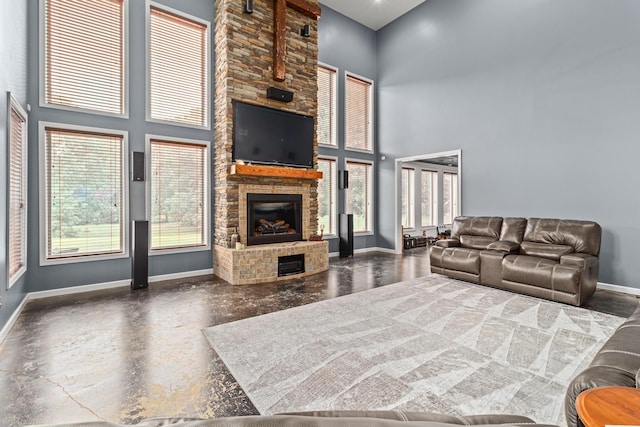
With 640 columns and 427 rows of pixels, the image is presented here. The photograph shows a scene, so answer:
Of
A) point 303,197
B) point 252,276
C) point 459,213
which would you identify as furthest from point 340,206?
point 252,276

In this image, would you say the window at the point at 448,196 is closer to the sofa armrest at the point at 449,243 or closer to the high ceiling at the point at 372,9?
the high ceiling at the point at 372,9

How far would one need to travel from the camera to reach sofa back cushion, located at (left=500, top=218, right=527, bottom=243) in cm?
471

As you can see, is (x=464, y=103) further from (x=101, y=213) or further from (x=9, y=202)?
(x=9, y=202)

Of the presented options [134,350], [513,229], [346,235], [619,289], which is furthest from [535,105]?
[134,350]

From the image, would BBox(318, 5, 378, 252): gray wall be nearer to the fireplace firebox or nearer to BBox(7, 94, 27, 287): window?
the fireplace firebox

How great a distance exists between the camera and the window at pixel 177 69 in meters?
4.84

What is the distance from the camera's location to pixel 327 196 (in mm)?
7031

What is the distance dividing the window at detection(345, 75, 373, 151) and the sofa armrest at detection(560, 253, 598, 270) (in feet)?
15.8

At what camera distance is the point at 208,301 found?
384cm

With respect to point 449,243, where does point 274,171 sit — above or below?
above

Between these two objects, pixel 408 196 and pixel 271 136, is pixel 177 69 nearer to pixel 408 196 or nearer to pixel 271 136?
pixel 271 136

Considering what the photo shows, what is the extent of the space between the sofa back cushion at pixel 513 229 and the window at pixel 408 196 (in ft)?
15.4

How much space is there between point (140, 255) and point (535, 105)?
6628 millimetres

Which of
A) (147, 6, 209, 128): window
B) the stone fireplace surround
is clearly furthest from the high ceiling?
the stone fireplace surround
